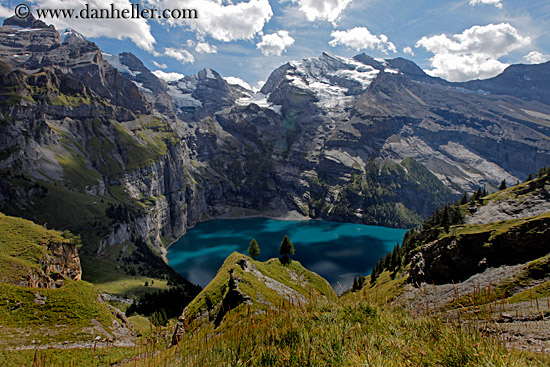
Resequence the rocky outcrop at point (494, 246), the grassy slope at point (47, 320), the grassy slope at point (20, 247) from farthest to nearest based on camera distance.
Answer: the rocky outcrop at point (494, 246), the grassy slope at point (20, 247), the grassy slope at point (47, 320)

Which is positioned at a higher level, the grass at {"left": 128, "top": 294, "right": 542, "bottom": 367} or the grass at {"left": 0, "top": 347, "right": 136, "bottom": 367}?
the grass at {"left": 128, "top": 294, "right": 542, "bottom": 367}

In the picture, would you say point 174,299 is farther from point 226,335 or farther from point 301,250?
point 301,250

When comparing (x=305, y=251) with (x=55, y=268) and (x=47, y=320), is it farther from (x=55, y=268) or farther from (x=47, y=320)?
(x=47, y=320)

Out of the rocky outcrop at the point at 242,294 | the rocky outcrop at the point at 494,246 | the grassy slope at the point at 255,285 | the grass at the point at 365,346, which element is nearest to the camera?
the grass at the point at 365,346

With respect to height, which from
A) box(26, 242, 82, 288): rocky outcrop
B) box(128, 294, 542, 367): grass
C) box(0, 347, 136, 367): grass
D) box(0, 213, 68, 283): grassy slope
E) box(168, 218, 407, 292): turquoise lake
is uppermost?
box(128, 294, 542, 367): grass

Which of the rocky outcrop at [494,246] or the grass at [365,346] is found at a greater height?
the grass at [365,346]

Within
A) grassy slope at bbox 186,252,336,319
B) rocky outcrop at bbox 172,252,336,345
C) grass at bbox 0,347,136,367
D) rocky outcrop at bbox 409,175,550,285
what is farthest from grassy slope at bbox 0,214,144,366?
rocky outcrop at bbox 409,175,550,285

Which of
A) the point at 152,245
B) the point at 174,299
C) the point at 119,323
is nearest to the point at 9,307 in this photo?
the point at 119,323

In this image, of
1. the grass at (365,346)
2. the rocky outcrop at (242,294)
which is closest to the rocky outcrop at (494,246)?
the rocky outcrop at (242,294)

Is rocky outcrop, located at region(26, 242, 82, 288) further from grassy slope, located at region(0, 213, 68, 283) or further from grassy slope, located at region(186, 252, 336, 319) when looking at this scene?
grassy slope, located at region(186, 252, 336, 319)

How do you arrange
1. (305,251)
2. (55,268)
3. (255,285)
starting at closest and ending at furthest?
(255,285) < (55,268) < (305,251)

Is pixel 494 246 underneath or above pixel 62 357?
above

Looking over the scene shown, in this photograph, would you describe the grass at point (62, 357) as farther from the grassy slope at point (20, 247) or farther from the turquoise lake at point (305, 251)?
the turquoise lake at point (305, 251)

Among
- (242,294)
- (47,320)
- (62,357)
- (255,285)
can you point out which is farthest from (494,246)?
(47,320)
